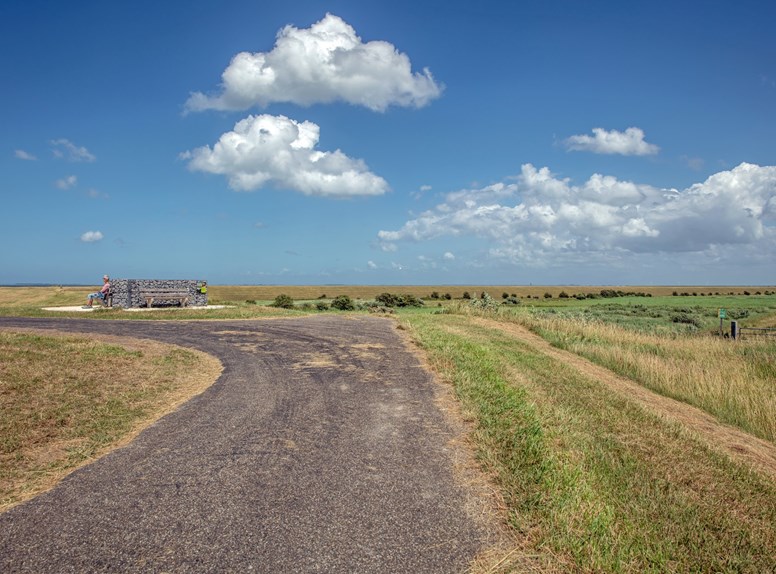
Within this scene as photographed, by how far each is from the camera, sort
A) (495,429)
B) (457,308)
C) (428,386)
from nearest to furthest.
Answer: (495,429)
(428,386)
(457,308)

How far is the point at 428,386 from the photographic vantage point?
9.35m

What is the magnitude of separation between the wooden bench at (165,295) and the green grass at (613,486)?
23502 millimetres

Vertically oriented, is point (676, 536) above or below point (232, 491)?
below

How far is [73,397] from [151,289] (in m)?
22.6

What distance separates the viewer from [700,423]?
1098cm

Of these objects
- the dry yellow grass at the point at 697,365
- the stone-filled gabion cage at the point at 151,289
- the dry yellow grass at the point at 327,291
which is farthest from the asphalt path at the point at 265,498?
the dry yellow grass at the point at 327,291

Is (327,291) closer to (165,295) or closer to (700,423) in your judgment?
(165,295)

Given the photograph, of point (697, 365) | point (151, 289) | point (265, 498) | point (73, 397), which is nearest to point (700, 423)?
point (697, 365)

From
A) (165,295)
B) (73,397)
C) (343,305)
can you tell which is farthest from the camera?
(343,305)

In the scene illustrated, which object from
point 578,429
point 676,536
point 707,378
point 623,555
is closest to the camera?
point 623,555

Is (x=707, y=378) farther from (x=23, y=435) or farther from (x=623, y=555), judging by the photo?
(x=23, y=435)

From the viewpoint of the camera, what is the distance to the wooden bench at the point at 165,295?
28203 millimetres

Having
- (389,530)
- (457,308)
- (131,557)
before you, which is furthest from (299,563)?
(457,308)

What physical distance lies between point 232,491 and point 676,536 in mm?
4222
